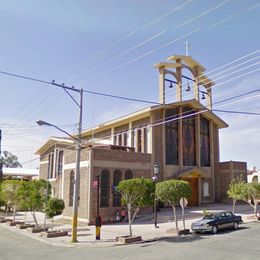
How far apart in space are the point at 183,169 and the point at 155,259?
2627 cm

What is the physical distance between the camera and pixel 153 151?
126ft

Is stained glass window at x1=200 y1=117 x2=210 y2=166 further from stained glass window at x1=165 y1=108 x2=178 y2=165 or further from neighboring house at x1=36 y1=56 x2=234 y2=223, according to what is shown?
stained glass window at x1=165 y1=108 x2=178 y2=165

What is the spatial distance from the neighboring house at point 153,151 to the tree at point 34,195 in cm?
392

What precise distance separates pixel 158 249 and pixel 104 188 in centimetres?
1485

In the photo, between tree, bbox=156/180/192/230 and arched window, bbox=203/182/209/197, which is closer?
tree, bbox=156/180/192/230

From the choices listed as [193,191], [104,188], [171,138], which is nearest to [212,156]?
[193,191]

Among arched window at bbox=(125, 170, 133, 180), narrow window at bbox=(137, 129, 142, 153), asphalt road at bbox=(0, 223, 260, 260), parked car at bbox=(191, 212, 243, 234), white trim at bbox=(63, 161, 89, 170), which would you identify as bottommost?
asphalt road at bbox=(0, 223, 260, 260)

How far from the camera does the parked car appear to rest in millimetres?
23531

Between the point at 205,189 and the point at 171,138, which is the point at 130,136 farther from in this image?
the point at 205,189

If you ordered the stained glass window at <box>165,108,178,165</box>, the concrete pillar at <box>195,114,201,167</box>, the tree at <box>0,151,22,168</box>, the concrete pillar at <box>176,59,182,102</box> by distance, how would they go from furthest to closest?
1. the tree at <box>0,151,22,168</box>
2. the concrete pillar at <box>195,114,201,167</box>
3. the concrete pillar at <box>176,59,182,102</box>
4. the stained glass window at <box>165,108,178,165</box>

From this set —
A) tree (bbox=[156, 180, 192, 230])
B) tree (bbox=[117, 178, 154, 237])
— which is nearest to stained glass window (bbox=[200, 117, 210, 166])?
tree (bbox=[156, 180, 192, 230])

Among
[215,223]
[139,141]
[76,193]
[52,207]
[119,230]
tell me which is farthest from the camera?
[139,141]

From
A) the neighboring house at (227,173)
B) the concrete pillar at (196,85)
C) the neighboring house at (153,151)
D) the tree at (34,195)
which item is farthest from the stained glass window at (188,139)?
the tree at (34,195)

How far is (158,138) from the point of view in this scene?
1553 inches
